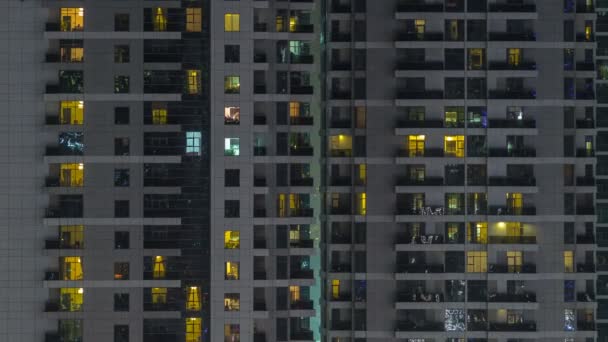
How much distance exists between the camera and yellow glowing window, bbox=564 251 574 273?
45.6 meters

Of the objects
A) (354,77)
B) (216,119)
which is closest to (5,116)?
(216,119)

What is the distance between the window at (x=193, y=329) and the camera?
45.2 m

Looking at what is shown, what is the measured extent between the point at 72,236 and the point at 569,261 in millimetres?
24410

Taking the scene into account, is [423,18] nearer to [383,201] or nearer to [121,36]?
[383,201]

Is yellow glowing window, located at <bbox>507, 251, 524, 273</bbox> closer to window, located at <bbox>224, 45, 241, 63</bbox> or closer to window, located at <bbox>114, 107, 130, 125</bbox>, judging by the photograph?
window, located at <bbox>224, 45, 241, 63</bbox>

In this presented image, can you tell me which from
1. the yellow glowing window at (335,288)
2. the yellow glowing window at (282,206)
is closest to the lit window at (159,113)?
the yellow glowing window at (282,206)

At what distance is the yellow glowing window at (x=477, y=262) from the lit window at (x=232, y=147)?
12424 mm

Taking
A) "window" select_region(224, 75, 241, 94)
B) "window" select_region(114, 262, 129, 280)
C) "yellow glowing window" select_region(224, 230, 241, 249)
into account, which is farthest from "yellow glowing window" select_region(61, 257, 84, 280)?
"window" select_region(224, 75, 241, 94)

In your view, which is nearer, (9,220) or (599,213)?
(9,220)

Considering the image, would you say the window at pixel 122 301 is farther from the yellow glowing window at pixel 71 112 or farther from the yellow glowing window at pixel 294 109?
the yellow glowing window at pixel 294 109

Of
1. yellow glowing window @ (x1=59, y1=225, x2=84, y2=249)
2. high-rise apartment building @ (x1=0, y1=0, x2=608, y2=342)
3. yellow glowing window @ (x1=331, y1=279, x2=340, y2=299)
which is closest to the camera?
high-rise apartment building @ (x1=0, y1=0, x2=608, y2=342)

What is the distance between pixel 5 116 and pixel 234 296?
14124 mm

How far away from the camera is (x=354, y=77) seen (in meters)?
45.4

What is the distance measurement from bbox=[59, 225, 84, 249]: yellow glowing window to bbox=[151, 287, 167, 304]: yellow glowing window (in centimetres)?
419
